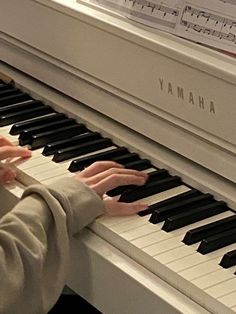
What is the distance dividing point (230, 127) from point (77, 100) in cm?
54

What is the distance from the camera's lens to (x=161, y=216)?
5.16 feet

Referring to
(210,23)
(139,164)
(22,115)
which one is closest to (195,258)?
(139,164)

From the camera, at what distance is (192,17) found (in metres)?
1.71

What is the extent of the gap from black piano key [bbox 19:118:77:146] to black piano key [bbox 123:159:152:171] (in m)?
0.25

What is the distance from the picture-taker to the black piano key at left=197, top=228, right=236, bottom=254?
1.47m

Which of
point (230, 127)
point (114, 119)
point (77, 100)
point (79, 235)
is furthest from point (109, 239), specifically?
point (77, 100)

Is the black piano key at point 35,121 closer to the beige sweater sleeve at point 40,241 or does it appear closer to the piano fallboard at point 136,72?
the piano fallboard at point 136,72

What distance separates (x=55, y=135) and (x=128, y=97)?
7.3 inches

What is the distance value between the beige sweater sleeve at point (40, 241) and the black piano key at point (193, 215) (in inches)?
5.2

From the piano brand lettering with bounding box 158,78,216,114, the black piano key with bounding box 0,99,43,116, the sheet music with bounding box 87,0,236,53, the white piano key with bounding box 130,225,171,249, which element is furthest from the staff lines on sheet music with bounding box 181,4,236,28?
the black piano key with bounding box 0,99,43,116

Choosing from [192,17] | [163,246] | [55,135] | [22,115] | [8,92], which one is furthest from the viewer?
[8,92]

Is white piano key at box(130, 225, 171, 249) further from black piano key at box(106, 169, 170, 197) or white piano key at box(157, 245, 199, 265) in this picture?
black piano key at box(106, 169, 170, 197)

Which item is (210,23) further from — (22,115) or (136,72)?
(22,115)

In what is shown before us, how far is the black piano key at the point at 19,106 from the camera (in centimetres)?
205
